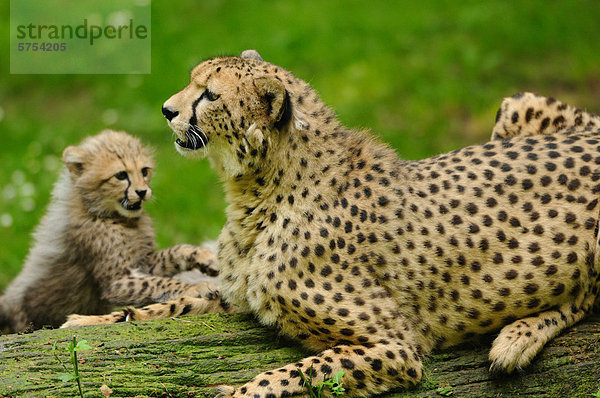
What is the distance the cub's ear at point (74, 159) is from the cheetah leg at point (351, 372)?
115 inches

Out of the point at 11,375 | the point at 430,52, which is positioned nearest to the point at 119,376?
the point at 11,375

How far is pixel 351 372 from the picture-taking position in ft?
13.7

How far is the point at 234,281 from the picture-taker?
4.75 m

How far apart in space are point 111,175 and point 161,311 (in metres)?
1.65

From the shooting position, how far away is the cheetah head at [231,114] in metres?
4.52

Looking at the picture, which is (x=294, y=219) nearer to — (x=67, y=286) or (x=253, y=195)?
(x=253, y=195)

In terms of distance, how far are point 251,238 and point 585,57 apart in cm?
879

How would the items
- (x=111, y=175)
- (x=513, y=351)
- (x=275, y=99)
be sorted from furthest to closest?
1. (x=111, y=175)
2. (x=275, y=99)
3. (x=513, y=351)

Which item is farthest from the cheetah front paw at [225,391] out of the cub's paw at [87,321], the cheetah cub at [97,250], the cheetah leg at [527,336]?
the cheetah cub at [97,250]

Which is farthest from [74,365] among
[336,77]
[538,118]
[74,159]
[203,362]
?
[336,77]

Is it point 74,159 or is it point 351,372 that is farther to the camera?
point 74,159

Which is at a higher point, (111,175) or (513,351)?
(111,175)

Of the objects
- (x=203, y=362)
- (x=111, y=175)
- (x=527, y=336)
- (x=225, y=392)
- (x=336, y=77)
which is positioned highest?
(x=336, y=77)

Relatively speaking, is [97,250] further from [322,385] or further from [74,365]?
[322,385]
